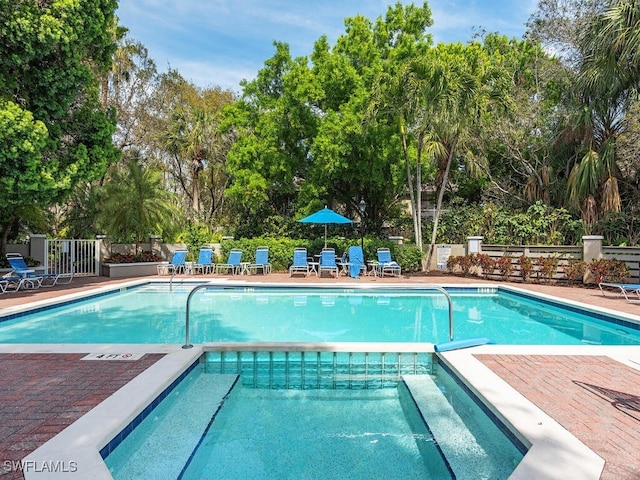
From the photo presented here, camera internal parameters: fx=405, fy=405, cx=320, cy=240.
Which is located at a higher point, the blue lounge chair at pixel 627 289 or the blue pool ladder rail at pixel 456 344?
the blue lounge chair at pixel 627 289

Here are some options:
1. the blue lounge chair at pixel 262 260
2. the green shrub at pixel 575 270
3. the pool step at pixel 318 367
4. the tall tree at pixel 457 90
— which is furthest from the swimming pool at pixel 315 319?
the tall tree at pixel 457 90

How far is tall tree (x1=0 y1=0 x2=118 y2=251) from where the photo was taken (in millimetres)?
9797

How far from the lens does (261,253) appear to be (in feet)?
51.4

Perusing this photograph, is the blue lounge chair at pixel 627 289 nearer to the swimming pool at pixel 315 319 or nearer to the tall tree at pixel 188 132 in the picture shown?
the swimming pool at pixel 315 319

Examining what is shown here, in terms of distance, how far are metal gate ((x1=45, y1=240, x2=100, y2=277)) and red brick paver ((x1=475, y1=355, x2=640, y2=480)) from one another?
15.1 metres

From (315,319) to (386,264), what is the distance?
6.55 m

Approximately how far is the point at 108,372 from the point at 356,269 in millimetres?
10884

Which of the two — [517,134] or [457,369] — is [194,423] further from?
[517,134]

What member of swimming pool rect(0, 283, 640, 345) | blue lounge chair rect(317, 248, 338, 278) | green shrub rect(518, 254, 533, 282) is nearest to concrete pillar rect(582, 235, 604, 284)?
green shrub rect(518, 254, 533, 282)

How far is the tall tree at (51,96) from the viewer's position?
9797 millimetres

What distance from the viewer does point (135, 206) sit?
51.7ft

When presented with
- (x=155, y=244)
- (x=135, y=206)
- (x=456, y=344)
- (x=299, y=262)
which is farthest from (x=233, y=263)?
(x=456, y=344)

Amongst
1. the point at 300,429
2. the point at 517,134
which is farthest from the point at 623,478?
the point at 517,134

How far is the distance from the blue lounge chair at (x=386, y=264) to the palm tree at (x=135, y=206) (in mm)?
8578
